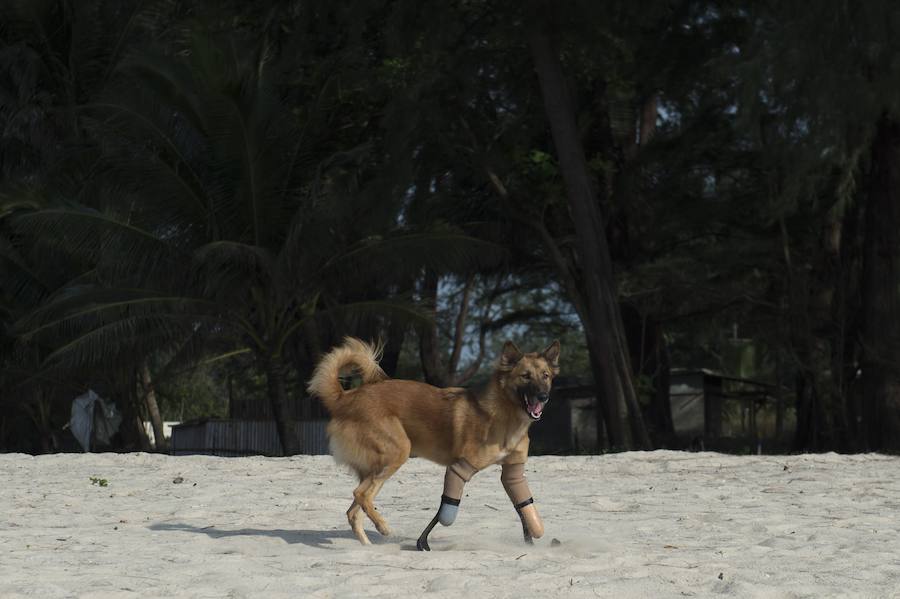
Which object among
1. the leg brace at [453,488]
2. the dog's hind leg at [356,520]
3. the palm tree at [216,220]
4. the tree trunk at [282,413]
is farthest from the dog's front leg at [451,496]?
the tree trunk at [282,413]

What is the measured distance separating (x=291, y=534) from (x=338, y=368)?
135 cm

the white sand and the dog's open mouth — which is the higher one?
the dog's open mouth

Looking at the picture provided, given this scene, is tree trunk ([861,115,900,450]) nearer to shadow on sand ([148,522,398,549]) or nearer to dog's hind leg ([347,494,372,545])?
shadow on sand ([148,522,398,549])

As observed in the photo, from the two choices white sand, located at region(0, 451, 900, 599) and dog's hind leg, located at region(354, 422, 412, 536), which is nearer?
white sand, located at region(0, 451, 900, 599)

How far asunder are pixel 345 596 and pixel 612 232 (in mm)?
18988

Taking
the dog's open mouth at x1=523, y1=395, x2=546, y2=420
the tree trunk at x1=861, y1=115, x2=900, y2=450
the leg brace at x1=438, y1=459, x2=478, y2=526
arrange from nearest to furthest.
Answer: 1. the dog's open mouth at x1=523, y1=395, x2=546, y2=420
2. the leg brace at x1=438, y1=459, x2=478, y2=526
3. the tree trunk at x1=861, y1=115, x2=900, y2=450

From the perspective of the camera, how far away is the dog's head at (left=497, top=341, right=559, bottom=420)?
7070 millimetres

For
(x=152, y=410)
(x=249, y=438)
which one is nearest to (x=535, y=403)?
(x=249, y=438)

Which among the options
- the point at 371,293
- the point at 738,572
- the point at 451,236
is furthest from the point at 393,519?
the point at 371,293

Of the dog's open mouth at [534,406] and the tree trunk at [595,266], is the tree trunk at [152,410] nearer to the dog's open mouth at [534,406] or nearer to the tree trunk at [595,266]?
the tree trunk at [595,266]

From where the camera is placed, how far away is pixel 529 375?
7184 mm

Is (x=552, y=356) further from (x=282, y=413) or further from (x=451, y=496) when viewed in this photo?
(x=282, y=413)

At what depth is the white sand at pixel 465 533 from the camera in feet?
20.3

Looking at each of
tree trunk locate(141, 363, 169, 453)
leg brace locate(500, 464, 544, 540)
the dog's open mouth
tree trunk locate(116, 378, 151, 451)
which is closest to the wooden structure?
tree trunk locate(116, 378, 151, 451)
